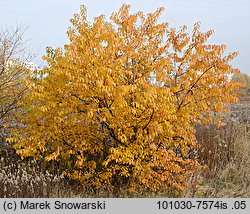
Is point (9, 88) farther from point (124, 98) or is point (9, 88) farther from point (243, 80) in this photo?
point (243, 80)

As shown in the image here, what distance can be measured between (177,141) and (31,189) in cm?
258

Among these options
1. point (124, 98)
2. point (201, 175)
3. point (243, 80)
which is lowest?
point (201, 175)

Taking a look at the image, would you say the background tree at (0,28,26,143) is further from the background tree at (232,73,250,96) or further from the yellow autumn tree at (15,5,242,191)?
the background tree at (232,73,250,96)

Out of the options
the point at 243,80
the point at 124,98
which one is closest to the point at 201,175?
the point at 124,98

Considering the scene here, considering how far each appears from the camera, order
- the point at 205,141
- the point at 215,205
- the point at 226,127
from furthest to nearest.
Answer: the point at 226,127 → the point at 205,141 → the point at 215,205

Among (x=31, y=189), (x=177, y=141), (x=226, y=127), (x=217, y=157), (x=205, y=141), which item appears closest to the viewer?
(x=31, y=189)

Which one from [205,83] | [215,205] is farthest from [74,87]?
[215,205]

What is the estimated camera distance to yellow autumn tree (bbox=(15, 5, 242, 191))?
514 cm

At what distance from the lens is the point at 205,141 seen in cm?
834

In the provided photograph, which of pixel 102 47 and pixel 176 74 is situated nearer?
pixel 102 47

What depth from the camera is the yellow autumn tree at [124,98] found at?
5137 millimetres

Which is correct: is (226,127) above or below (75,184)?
above

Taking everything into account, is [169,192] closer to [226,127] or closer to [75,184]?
[75,184]

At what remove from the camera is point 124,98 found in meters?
5.43
